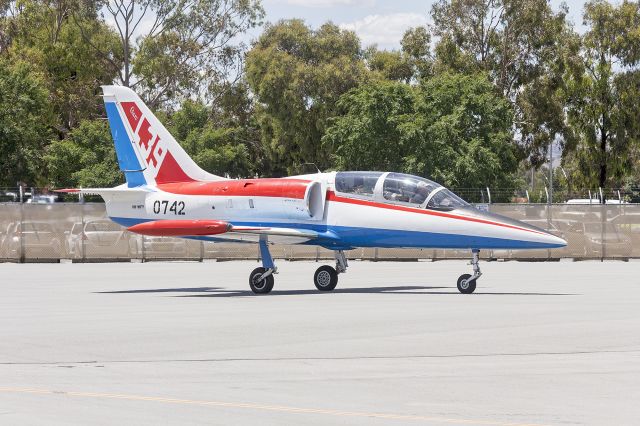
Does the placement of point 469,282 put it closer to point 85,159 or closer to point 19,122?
point 85,159

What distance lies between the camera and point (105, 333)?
51.1ft

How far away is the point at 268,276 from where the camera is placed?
24484 millimetres

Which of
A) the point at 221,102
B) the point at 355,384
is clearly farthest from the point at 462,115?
the point at 355,384

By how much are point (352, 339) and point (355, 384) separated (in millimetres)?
3977

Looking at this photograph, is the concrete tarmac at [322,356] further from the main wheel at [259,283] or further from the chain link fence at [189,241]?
the chain link fence at [189,241]

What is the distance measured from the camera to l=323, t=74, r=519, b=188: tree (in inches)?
2525

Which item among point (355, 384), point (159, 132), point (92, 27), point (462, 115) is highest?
point (92, 27)

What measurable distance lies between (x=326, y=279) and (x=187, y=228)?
324cm

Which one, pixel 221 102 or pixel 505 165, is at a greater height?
pixel 221 102

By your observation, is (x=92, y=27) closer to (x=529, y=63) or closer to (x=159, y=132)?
(x=529, y=63)

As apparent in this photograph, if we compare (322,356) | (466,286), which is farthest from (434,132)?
(322,356)

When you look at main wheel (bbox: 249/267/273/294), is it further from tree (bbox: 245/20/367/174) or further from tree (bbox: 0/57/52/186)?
tree (bbox: 245/20/367/174)

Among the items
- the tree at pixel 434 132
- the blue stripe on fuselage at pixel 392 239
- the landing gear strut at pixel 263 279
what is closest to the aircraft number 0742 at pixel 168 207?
the blue stripe on fuselage at pixel 392 239

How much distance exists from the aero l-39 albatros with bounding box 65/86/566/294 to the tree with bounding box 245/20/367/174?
1934 inches
